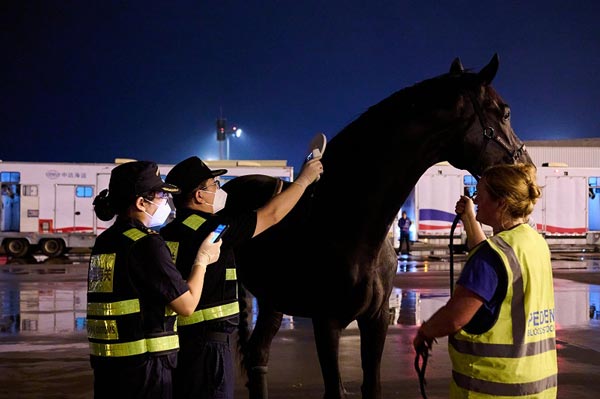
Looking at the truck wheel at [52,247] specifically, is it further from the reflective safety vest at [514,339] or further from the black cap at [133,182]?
the reflective safety vest at [514,339]

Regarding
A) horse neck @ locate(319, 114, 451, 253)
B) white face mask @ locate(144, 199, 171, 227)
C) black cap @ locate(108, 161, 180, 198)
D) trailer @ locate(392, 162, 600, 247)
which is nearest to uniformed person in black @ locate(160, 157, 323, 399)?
white face mask @ locate(144, 199, 171, 227)

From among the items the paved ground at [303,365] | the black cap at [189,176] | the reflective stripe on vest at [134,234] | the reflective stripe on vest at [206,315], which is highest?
the black cap at [189,176]

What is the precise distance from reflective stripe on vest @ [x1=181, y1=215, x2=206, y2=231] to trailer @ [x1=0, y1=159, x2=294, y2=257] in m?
22.1

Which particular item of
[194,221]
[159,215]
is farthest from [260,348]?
[159,215]

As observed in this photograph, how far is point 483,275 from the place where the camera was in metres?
2.47

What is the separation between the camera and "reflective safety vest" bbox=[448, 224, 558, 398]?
2.53m

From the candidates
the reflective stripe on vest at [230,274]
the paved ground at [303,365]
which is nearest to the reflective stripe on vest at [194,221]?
the reflective stripe on vest at [230,274]

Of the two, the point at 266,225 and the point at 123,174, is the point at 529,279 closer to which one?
the point at 266,225

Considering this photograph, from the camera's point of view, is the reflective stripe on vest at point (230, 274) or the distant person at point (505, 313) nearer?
the distant person at point (505, 313)

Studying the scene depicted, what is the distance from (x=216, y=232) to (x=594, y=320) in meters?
8.97

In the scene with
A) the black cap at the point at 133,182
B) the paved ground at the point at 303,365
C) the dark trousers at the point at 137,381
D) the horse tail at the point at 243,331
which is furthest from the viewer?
the paved ground at the point at 303,365

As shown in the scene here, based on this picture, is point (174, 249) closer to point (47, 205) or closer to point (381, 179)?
point (381, 179)

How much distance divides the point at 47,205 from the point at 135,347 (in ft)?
76.6

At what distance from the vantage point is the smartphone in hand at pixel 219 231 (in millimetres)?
3212
